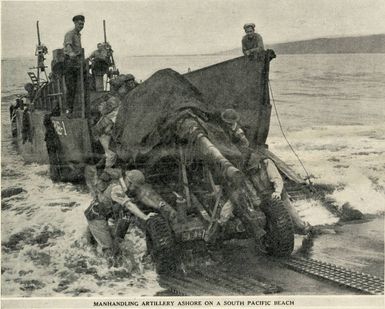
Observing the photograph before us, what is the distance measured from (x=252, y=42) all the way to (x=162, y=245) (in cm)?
328

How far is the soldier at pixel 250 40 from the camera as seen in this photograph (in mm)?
7562

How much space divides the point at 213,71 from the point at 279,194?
6.99 ft

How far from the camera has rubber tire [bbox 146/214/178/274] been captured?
5641mm

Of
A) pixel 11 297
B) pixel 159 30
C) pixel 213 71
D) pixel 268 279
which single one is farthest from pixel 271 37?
pixel 11 297

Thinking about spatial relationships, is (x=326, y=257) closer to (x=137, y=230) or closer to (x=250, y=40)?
(x=137, y=230)

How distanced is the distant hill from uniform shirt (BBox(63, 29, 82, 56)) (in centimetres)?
205

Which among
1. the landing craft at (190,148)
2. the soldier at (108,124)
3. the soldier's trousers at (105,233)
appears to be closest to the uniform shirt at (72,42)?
the landing craft at (190,148)

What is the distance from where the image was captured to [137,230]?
23.6 ft

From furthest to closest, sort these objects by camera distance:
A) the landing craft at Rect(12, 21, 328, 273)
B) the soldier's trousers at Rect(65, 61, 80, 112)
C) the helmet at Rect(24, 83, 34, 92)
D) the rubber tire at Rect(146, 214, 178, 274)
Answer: the helmet at Rect(24, 83, 34, 92)
the soldier's trousers at Rect(65, 61, 80, 112)
the landing craft at Rect(12, 21, 328, 273)
the rubber tire at Rect(146, 214, 178, 274)

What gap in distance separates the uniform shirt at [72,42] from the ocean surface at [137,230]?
71cm

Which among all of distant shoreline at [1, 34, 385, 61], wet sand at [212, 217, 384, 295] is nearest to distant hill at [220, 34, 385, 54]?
distant shoreline at [1, 34, 385, 61]

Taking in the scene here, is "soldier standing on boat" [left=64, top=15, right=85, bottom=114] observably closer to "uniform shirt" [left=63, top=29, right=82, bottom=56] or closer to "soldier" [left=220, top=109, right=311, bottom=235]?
"uniform shirt" [left=63, top=29, right=82, bottom=56]

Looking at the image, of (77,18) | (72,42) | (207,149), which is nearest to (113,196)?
(207,149)

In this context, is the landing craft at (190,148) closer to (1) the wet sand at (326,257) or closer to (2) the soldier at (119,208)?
(2) the soldier at (119,208)
